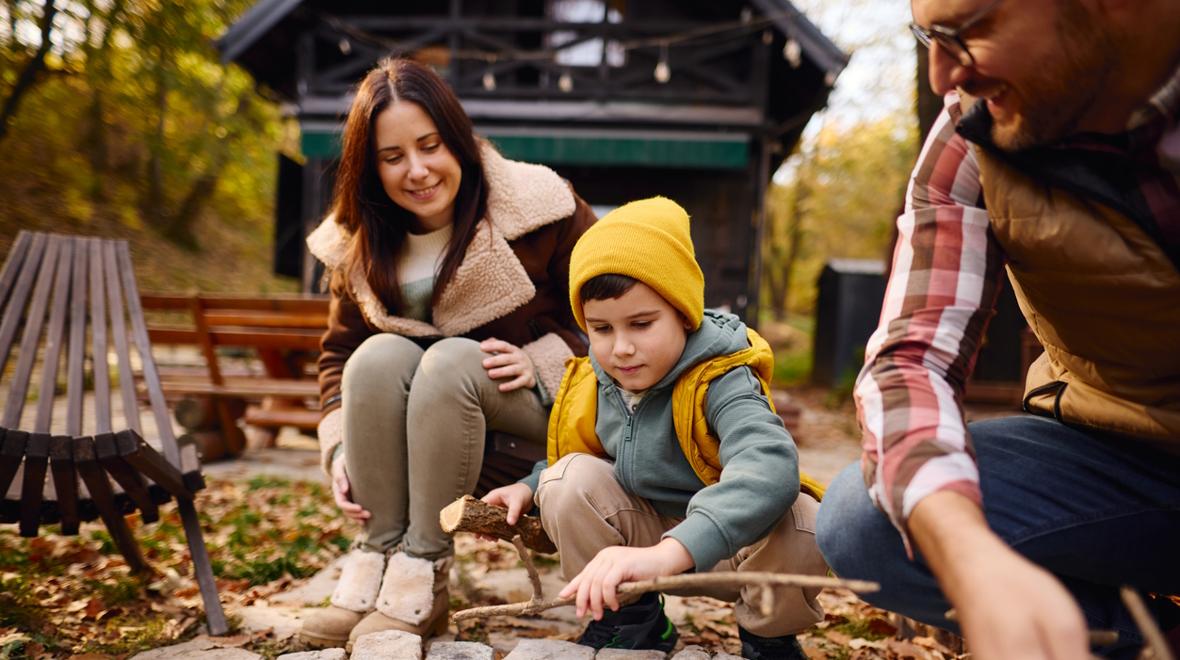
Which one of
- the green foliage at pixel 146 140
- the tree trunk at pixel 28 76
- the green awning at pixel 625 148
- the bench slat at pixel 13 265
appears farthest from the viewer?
the green foliage at pixel 146 140

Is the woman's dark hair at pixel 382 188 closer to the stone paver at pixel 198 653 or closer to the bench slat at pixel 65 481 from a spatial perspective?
the bench slat at pixel 65 481

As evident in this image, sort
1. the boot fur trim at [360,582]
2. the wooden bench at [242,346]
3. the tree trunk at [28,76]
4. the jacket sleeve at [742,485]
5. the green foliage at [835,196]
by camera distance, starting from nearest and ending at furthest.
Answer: the jacket sleeve at [742,485]
the boot fur trim at [360,582]
the wooden bench at [242,346]
the tree trunk at [28,76]
the green foliage at [835,196]

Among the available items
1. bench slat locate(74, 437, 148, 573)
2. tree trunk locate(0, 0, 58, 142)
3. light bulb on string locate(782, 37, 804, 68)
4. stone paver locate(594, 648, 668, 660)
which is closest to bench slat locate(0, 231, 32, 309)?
bench slat locate(74, 437, 148, 573)

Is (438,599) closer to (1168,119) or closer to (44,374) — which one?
(44,374)

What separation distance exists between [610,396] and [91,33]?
15805mm

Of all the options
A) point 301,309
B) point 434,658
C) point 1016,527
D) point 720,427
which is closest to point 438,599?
point 434,658

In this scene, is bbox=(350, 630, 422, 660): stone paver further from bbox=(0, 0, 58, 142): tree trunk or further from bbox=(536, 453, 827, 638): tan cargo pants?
bbox=(0, 0, 58, 142): tree trunk

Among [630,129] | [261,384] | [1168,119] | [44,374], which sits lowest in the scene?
[261,384]

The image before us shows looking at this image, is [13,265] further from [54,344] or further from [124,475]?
[124,475]

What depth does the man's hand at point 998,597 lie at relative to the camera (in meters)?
0.87

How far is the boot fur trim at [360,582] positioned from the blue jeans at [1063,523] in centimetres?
128

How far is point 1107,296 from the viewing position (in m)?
1.35

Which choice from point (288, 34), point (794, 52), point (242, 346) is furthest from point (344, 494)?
point (288, 34)

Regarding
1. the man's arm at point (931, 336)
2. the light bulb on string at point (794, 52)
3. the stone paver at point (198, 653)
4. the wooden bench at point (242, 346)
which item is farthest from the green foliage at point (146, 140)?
the man's arm at point (931, 336)
